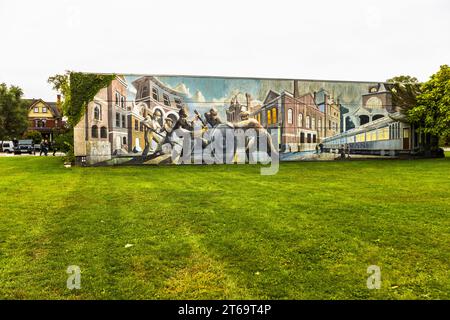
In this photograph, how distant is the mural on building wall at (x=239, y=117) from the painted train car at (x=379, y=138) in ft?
0.27

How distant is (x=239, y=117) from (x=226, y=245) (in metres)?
23.5

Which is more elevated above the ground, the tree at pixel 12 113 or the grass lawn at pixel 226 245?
the tree at pixel 12 113

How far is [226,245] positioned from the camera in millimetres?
6383

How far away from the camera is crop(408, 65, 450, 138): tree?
30172mm

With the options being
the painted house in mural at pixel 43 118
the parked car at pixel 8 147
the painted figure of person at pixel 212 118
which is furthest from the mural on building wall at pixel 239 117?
the painted house in mural at pixel 43 118

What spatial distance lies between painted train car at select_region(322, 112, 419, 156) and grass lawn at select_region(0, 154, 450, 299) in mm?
19994

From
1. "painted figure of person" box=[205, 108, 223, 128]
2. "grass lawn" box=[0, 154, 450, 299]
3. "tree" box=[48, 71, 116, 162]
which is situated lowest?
"grass lawn" box=[0, 154, 450, 299]

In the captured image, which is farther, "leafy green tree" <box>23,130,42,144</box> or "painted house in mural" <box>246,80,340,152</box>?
"leafy green tree" <box>23,130,42,144</box>

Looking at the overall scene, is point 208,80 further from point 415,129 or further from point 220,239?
point 220,239

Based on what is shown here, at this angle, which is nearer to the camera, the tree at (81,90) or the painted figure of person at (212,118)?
the tree at (81,90)

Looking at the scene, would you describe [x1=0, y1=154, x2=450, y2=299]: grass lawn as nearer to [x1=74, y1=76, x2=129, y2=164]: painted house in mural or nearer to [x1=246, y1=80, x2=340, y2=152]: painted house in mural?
[x1=74, y1=76, x2=129, y2=164]: painted house in mural

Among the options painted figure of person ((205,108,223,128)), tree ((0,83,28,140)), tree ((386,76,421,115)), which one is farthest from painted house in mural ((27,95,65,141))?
tree ((386,76,421,115))

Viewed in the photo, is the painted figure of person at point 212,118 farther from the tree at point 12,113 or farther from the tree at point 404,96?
the tree at point 12,113

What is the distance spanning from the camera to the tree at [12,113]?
67250 millimetres
